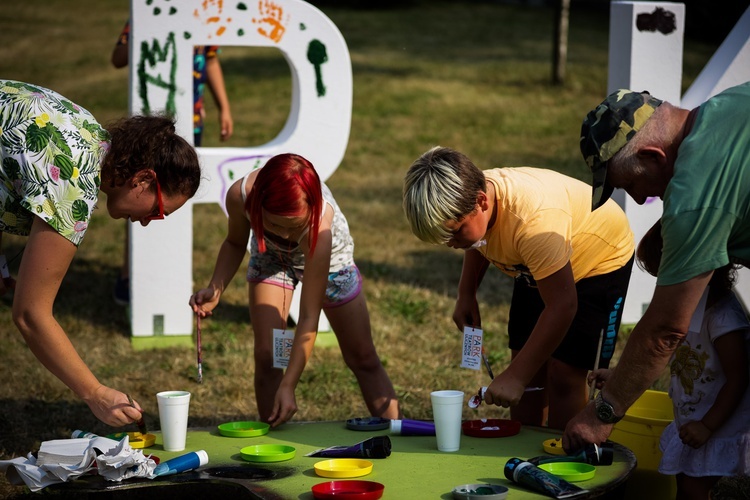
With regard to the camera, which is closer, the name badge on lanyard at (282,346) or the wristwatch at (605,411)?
the wristwatch at (605,411)

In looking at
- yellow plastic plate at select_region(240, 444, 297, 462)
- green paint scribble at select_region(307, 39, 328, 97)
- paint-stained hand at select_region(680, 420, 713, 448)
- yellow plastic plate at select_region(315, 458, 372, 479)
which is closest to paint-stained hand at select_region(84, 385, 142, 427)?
yellow plastic plate at select_region(240, 444, 297, 462)

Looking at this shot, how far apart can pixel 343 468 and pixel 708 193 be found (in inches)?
56.9

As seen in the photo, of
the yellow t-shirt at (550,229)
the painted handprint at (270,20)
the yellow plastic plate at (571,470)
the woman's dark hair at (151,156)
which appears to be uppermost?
the painted handprint at (270,20)

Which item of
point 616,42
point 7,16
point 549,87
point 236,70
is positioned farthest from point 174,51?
point 7,16

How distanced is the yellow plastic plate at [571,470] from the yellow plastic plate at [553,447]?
0.62 feet

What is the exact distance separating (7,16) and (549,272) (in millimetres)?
21468

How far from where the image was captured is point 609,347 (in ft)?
12.4

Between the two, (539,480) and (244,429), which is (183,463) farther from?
(539,480)

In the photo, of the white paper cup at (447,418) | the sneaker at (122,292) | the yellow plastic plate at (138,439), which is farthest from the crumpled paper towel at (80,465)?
the sneaker at (122,292)

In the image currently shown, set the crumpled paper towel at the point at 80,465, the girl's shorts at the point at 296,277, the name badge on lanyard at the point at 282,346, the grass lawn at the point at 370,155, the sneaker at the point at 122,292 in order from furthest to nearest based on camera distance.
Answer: the sneaker at the point at 122,292 < the grass lawn at the point at 370,155 < the girl's shorts at the point at 296,277 < the name badge on lanyard at the point at 282,346 < the crumpled paper towel at the point at 80,465

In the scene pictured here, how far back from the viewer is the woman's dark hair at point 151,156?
302 centimetres

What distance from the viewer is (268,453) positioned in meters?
3.16

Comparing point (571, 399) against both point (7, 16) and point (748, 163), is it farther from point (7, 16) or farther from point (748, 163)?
point (7, 16)

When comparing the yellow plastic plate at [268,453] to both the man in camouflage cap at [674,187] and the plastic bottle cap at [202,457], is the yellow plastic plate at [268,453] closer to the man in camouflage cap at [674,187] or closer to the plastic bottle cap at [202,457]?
the plastic bottle cap at [202,457]
